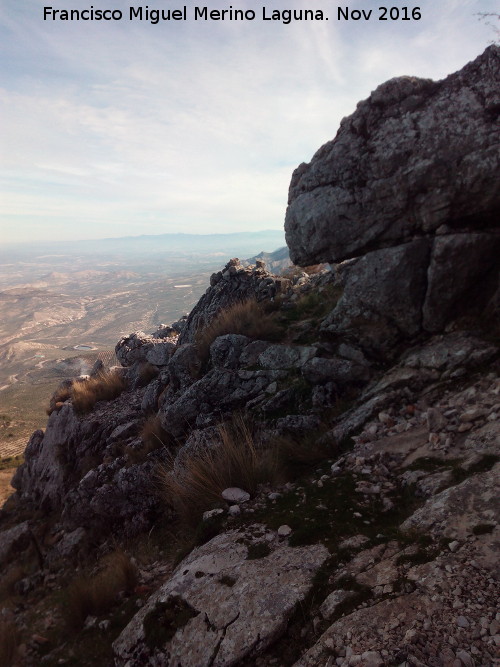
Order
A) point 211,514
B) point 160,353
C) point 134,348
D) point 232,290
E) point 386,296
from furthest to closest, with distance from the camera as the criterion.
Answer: point 134,348, point 160,353, point 232,290, point 386,296, point 211,514

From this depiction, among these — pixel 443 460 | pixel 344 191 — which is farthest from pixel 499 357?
pixel 344 191

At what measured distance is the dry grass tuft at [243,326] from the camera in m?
9.59

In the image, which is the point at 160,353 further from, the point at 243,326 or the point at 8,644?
the point at 8,644

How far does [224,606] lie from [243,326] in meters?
7.09

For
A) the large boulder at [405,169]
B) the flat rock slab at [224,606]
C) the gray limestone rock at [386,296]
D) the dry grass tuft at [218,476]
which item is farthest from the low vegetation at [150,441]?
the large boulder at [405,169]

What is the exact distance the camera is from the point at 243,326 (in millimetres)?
10102

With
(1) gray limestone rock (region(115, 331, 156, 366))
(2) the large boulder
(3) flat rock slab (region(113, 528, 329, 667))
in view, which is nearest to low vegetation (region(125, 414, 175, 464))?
(3) flat rock slab (region(113, 528, 329, 667))

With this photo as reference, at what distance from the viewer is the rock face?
21.9ft

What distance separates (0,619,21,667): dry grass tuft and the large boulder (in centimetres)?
838

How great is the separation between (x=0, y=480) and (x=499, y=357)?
3082 cm

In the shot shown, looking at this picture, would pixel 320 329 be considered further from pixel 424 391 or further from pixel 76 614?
pixel 76 614

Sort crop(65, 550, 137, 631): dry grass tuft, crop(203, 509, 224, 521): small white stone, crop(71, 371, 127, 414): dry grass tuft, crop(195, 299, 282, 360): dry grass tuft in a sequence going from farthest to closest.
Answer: crop(71, 371, 127, 414): dry grass tuft, crop(195, 299, 282, 360): dry grass tuft, crop(203, 509, 224, 521): small white stone, crop(65, 550, 137, 631): dry grass tuft

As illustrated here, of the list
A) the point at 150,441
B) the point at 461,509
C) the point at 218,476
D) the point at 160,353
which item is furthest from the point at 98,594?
the point at 160,353

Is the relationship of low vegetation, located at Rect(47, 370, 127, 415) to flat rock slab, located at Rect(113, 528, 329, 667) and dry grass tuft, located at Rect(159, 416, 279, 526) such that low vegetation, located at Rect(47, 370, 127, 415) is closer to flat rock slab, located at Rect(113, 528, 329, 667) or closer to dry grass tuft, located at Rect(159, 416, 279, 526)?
dry grass tuft, located at Rect(159, 416, 279, 526)
